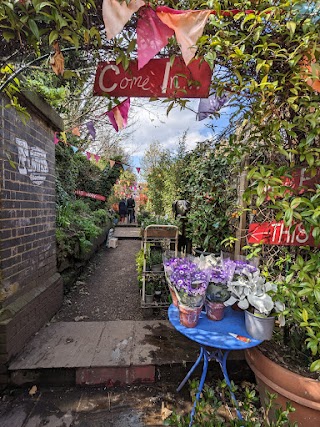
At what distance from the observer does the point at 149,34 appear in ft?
4.44

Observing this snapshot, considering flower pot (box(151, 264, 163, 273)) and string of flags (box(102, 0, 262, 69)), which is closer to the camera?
string of flags (box(102, 0, 262, 69))

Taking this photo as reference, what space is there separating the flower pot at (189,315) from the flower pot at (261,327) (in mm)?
Result: 361

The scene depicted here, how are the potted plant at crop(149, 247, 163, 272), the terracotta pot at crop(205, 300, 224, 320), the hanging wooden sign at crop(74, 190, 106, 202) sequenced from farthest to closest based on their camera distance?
1. the hanging wooden sign at crop(74, 190, 106, 202)
2. the potted plant at crop(149, 247, 163, 272)
3. the terracotta pot at crop(205, 300, 224, 320)

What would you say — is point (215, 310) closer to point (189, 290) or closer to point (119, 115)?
point (189, 290)

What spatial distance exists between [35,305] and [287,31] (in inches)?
121

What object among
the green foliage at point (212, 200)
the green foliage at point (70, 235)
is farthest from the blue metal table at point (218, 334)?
the green foliage at point (70, 235)

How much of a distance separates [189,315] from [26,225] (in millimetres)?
1855

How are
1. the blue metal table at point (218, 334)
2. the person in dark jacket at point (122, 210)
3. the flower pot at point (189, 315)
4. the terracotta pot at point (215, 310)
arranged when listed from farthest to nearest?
the person in dark jacket at point (122, 210) < the terracotta pot at point (215, 310) < the flower pot at point (189, 315) < the blue metal table at point (218, 334)

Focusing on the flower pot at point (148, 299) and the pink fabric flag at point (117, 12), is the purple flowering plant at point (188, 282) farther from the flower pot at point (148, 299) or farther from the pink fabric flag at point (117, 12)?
the pink fabric flag at point (117, 12)

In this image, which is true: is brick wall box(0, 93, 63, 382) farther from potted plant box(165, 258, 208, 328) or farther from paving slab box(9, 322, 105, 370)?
potted plant box(165, 258, 208, 328)

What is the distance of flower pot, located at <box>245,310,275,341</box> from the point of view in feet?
5.05

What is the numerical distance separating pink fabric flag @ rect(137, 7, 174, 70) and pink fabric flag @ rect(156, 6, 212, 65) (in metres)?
0.06

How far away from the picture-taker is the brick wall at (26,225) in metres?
2.03

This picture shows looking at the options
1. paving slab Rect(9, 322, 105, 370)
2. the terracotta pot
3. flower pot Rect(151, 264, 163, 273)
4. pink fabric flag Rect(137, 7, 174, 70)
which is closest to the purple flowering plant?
the terracotta pot
